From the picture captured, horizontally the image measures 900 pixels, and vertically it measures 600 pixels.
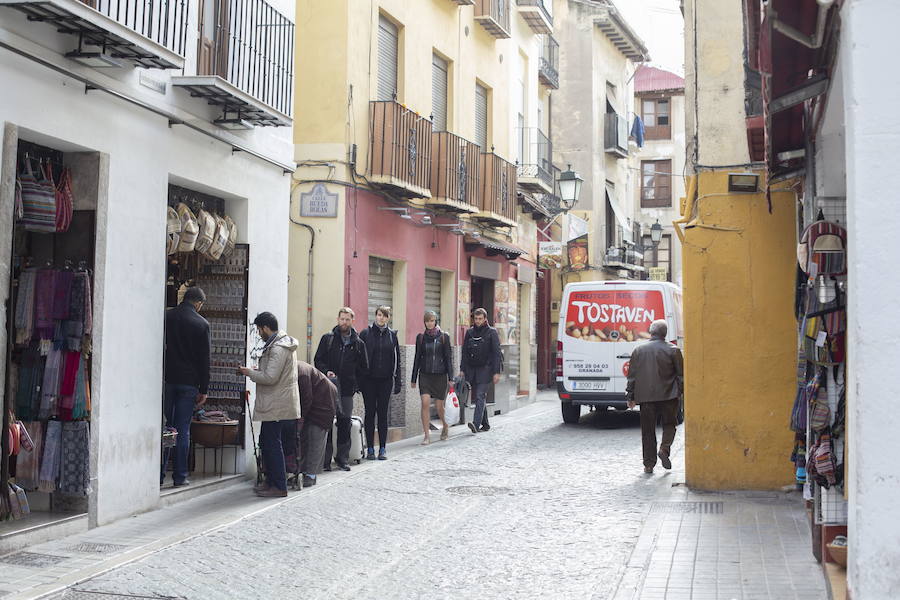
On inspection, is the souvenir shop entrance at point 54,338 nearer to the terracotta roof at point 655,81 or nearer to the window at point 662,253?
the window at point 662,253

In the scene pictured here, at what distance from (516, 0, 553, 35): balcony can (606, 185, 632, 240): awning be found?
9909 millimetres

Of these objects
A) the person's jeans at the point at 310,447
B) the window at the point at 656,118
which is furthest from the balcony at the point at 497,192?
the window at the point at 656,118

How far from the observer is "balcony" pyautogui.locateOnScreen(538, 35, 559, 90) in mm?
26223

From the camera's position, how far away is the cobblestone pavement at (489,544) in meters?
6.60

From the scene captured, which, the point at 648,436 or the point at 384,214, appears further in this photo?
the point at 384,214

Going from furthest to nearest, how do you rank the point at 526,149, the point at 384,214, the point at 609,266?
the point at 609,266 < the point at 526,149 < the point at 384,214

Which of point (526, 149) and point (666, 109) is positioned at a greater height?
point (666, 109)

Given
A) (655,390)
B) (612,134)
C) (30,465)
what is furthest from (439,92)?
(612,134)

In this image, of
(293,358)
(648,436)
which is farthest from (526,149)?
(293,358)

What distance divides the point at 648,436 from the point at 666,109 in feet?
115

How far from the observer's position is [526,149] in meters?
24.1

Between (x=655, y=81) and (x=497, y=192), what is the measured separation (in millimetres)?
26990

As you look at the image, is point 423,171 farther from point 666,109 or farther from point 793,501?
point 666,109

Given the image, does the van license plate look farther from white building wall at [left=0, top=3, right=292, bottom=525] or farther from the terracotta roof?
the terracotta roof
